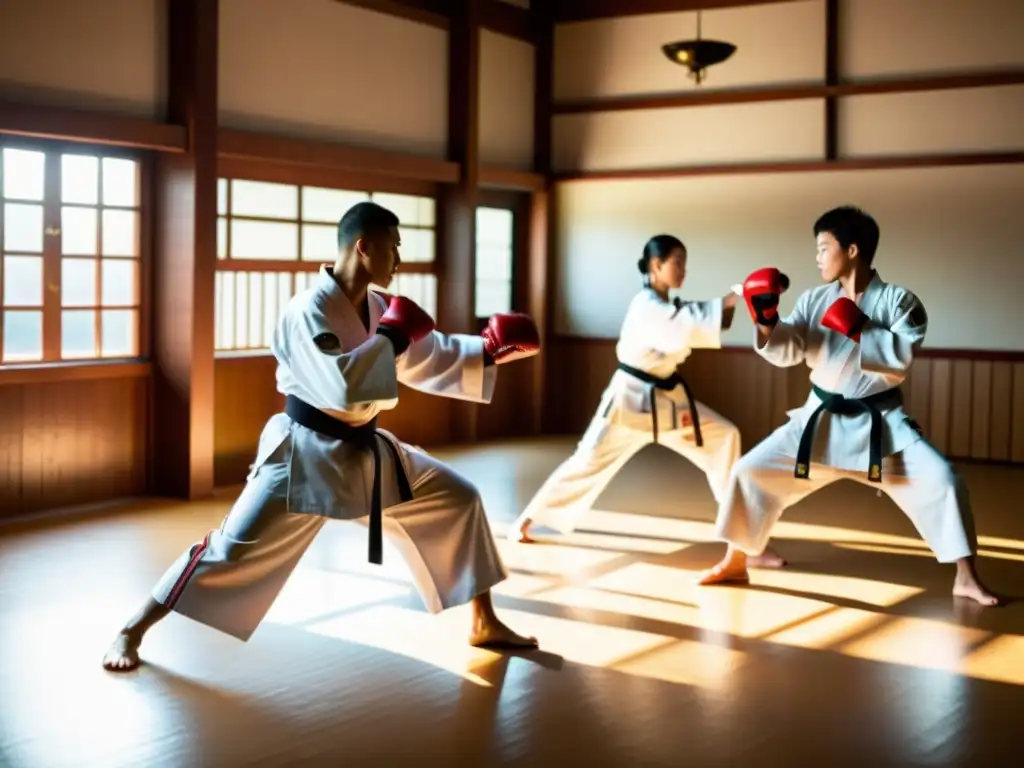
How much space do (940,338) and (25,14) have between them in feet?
17.6

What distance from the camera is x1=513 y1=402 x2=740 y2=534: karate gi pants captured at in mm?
5086

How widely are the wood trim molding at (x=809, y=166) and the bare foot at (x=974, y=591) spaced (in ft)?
12.8

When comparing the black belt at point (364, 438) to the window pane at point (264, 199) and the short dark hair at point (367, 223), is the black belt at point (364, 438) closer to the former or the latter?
A: the short dark hair at point (367, 223)

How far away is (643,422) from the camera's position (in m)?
5.05

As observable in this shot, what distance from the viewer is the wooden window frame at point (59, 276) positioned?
5.54 meters

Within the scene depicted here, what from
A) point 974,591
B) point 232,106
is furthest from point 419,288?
point 974,591

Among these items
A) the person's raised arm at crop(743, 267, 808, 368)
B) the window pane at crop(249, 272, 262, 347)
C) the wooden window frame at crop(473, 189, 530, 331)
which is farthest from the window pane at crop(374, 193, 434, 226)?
the person's raised arm at crop(743, 267, 808, 368)

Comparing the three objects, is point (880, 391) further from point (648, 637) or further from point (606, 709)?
point (606, 709)

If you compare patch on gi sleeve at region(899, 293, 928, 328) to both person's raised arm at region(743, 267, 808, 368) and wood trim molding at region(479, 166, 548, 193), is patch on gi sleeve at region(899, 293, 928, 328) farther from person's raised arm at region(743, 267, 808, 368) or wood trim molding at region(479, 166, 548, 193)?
wood trim molding at region(479, 166, 548, 193)

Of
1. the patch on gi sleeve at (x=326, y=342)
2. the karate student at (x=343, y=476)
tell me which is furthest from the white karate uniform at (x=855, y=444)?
the patch on gi sleeve at (x=326, y=342)

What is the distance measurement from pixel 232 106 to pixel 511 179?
250cm

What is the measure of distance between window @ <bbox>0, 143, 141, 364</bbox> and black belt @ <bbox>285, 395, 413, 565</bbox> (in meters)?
2.68

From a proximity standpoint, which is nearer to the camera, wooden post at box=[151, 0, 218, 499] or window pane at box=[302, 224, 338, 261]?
wooden post at box=[151, 0, 218, 499]

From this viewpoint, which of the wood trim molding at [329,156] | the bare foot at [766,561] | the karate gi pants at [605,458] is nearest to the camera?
the bare foot at [766,561]
